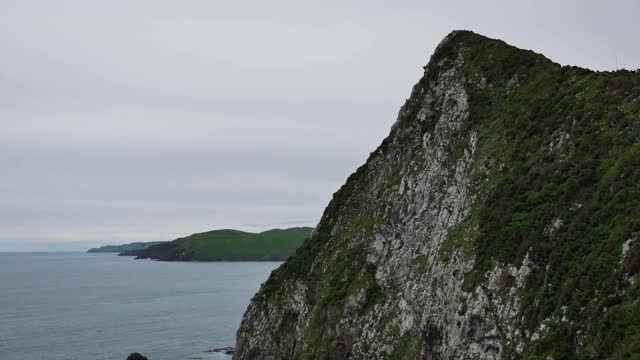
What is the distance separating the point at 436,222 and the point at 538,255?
1664 centimetres

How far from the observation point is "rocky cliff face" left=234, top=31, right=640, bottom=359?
28.8 m

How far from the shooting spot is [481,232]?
40.0m

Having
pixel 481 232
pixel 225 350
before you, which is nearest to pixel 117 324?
pixel 225 350

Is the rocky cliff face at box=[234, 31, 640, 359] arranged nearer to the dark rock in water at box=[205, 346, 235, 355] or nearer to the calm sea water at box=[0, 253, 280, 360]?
the dark rock in water at box=[205, 346, 235, 355]

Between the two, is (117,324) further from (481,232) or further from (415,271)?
(481,232)

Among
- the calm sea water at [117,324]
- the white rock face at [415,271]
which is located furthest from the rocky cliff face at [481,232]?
the calm sea water at [117,324]

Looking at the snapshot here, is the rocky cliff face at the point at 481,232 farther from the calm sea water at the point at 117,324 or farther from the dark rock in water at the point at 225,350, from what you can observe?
the calm sea water at the point at 117,324

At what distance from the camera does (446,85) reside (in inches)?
2398

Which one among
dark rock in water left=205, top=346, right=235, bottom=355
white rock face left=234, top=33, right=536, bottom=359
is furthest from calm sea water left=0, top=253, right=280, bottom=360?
white rock face left=234, top=33, right=536, bottom=359

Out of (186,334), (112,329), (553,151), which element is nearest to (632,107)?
(553,151)

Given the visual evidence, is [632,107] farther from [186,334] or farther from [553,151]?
[186,334]

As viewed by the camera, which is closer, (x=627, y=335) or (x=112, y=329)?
(x=627, y=335)

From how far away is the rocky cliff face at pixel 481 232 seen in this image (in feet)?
94.5

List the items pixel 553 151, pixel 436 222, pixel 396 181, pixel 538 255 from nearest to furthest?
1. pixel 538 255
2. pixel 553 151
3. pixel 436 222
4. pixel 396 181
